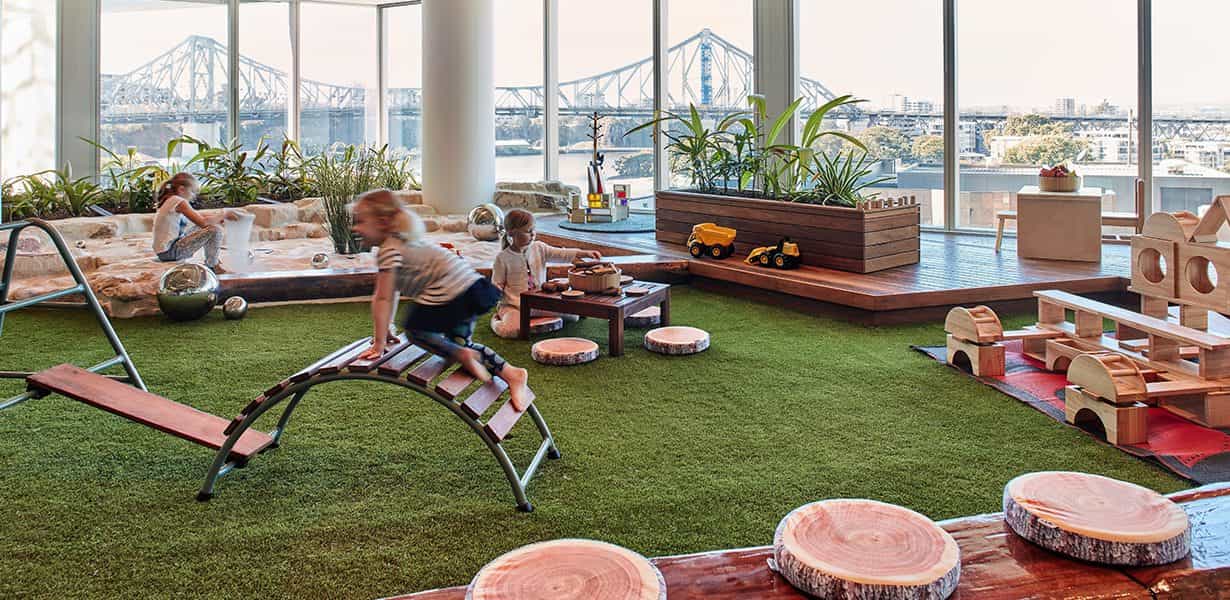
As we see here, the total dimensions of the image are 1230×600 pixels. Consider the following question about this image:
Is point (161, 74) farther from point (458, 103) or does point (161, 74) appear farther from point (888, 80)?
point (888, 80)

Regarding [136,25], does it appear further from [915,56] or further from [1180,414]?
[1180,414]

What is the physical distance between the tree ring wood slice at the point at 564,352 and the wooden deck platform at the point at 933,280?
1.50 metres

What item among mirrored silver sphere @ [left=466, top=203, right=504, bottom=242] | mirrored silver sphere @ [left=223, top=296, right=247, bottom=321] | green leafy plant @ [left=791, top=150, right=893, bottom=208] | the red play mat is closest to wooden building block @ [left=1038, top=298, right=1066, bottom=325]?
the red play mat

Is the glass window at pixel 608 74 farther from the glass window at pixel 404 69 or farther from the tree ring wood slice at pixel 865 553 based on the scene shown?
the tree ring wood slice at pixel 865 553

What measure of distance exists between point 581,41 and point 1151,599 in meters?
8.44

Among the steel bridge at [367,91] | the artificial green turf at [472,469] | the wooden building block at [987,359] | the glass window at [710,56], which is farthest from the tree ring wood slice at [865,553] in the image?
the glass window at [710,56]

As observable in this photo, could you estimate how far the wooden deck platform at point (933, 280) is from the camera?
497 centimetres

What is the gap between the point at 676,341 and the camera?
4340 mm

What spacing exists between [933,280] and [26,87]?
290 inches

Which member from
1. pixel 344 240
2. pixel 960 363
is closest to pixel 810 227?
pixel 960 363

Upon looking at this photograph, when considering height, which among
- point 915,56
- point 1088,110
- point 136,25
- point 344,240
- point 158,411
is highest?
point 136,25

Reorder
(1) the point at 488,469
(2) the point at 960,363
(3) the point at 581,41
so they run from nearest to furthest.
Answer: (1) the point at 488,469
(2) the point at 960,363
(3) the point at 581,41

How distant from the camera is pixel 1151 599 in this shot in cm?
153

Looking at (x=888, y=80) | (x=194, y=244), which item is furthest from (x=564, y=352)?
(x=888, y=80)
